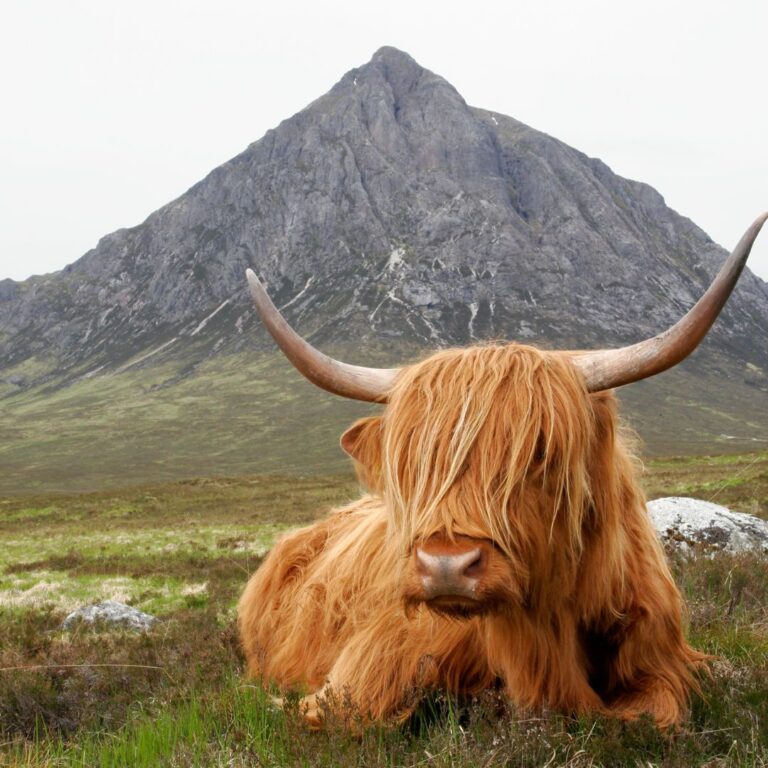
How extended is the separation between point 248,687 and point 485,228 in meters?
197

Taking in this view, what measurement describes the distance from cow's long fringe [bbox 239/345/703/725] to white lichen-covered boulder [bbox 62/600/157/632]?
572 cm

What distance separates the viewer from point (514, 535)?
267cm

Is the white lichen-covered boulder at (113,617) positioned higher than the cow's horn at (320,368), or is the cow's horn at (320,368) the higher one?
the cow's horn at (320,368)

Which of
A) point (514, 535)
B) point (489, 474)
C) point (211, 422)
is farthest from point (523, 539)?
point (211, 422)

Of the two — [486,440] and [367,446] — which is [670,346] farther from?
[367,446]

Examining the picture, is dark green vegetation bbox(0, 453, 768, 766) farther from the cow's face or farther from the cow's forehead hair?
the cow's forehead hair

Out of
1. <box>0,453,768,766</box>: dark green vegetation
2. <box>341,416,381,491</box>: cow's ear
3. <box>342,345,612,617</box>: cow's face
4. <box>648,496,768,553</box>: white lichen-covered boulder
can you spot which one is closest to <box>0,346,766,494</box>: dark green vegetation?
<box>648,496,768,553</box>: white lichen-covered boulder

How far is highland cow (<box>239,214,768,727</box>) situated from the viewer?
2605mm

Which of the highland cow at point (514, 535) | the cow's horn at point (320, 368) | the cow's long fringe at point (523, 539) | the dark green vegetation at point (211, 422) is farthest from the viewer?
the dark green vegetation at point (211, 422)

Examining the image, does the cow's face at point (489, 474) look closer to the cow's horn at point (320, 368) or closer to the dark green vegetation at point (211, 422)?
the cow's horn at point (320, 368)

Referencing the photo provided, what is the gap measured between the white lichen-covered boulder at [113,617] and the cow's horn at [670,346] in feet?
22.6

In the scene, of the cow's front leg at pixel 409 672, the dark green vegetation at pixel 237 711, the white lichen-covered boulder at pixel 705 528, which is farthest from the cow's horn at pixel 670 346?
the white lichen-covered boulder at pixel 705 528

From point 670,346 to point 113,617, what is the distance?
802cm

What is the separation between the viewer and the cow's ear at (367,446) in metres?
3.24
